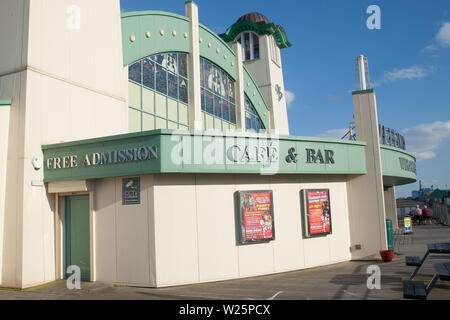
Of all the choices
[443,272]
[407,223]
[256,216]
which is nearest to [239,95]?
[407,223]

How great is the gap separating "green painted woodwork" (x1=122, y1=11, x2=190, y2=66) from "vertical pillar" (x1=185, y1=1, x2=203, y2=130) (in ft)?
0.84

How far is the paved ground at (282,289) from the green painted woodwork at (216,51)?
11805 millimetres

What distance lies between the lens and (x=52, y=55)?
11.0 m

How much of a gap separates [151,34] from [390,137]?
1053 cm

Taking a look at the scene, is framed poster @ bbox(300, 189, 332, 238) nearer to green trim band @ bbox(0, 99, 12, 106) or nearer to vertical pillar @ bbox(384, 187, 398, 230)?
green trim band @ bbox(0, 99, 12, 106)

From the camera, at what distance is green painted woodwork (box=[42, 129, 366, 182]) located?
360 inches

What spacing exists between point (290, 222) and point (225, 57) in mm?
11753

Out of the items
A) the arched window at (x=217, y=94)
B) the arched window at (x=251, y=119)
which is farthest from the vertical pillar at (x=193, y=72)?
the arched window at (x=251, y=119)

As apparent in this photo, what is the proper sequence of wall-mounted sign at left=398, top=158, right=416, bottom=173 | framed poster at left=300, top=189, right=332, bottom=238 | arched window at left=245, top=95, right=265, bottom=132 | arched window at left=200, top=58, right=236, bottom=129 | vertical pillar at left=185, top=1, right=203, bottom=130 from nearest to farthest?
1. framed poster at left=300, top=189, right=332, bottom=238
2. wall-mounted sign at left=398, top=158, right=416, bottom=173
3. vertical pillar at left=185, top=1, right=203, bottom=130
4. arched window at left=200, top=58, right=236, bottom=129
5. arched window at left=245, top=95, right=265, bottom=132

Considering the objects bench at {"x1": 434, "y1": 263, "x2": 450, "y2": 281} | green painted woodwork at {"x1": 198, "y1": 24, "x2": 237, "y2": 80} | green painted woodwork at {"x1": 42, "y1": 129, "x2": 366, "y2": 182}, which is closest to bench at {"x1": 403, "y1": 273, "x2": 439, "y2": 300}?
bench at {"x1": 434, "y1": 263, "x2": 450, "y2": 281}

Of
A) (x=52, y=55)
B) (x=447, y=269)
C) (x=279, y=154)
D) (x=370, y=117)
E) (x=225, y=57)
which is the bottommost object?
(x=447, y=269)
